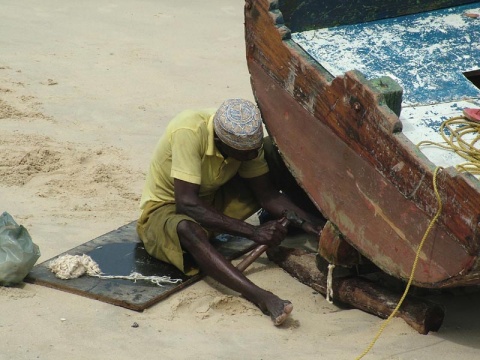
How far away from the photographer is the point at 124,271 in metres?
5.09

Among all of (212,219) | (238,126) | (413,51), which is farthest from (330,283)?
(413,51)

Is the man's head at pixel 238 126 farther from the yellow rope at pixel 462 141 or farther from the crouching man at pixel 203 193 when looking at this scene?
the yellow rope at pixel 462 141

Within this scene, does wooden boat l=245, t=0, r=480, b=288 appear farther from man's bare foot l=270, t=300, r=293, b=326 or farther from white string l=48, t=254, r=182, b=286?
white string l=48, t=254, r=182, b=286

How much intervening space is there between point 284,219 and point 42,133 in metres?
2.56

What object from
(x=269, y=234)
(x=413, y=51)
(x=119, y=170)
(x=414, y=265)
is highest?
(x=413, y=51)

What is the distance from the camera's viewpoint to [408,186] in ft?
13.8

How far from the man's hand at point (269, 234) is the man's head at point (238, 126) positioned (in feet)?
1.44

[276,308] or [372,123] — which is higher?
[372,123]

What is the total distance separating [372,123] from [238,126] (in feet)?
2.57

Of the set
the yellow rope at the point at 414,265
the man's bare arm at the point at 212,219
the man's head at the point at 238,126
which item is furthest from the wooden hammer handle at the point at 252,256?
the yellow rope at the point at 414,265

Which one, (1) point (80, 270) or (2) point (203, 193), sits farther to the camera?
(2) point (203, 193)

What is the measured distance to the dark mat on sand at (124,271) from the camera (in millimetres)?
4824

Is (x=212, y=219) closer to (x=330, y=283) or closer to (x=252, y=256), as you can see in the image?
(x=252, y=256)

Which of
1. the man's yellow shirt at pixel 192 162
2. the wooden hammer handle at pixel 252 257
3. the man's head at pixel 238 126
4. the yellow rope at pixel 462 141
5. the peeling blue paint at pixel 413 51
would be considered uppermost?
the peeling blue paint at pixel 413 51
